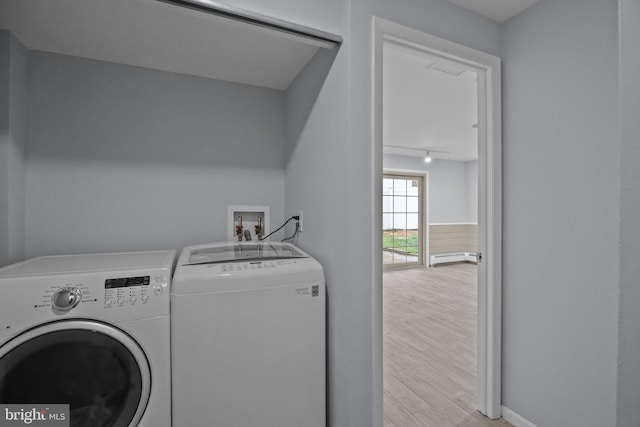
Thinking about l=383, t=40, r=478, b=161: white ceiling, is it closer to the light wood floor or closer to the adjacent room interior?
the adjacent room interior

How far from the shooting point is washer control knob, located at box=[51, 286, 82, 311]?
103 centimetres

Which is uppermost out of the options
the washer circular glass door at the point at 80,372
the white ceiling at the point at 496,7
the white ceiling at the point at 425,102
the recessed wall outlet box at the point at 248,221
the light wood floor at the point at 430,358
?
the white ceiling at the point at 425,102

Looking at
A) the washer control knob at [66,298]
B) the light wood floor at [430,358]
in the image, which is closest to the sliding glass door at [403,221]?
the light wood floor at [430,358]

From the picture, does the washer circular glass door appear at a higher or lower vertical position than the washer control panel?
lower

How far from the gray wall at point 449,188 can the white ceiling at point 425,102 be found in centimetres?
104

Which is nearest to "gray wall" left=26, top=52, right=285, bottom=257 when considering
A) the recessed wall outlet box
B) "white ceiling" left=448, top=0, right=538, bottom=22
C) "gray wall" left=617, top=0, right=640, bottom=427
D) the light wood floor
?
the recessed wall outlet box

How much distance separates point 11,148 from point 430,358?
305cm

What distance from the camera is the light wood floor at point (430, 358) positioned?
1728 millimetres

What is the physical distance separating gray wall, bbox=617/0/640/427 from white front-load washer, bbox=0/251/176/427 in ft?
4.67

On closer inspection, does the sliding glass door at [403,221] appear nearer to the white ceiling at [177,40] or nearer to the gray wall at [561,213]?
the white ceiling at [177,40]

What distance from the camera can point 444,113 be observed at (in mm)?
3355

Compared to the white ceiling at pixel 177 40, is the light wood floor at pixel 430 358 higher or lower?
lower

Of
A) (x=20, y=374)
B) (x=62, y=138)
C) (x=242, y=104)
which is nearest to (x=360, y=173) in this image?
(x=242, y=104)

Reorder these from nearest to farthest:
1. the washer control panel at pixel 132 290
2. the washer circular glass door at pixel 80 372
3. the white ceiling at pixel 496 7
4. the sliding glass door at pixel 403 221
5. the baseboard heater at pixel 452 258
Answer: the washer circular glass door at pixel 80 372
the washer control panel at pixel 132 290
the white ceiling at pixel 496 7
the sliding glass door at pixel 403 221
the baseboard heater at pixel 452 258
